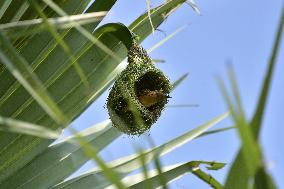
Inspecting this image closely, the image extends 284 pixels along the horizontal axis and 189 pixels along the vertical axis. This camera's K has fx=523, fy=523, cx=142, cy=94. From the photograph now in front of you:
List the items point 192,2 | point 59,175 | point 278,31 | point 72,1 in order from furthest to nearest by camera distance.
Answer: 1. point 192,2
2. point 59,175
3. point 72,1
4. point 278,31

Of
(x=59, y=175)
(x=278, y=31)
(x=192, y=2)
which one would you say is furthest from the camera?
(x=192, y=2)

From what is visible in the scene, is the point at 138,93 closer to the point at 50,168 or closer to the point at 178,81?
the point at 178,81

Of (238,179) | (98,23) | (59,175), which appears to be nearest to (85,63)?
(98,23)

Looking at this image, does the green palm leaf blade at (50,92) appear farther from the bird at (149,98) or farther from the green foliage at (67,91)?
the bird at (149,98)

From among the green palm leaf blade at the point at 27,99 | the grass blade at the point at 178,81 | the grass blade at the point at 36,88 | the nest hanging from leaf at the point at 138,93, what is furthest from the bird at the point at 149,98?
the grass blade at the point at 36,88

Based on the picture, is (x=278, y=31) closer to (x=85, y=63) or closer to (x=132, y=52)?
(x=85, y=63)

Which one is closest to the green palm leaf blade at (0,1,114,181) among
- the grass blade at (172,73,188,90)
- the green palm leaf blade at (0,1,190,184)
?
the green palm leaf blade at (0,1,190,184)
